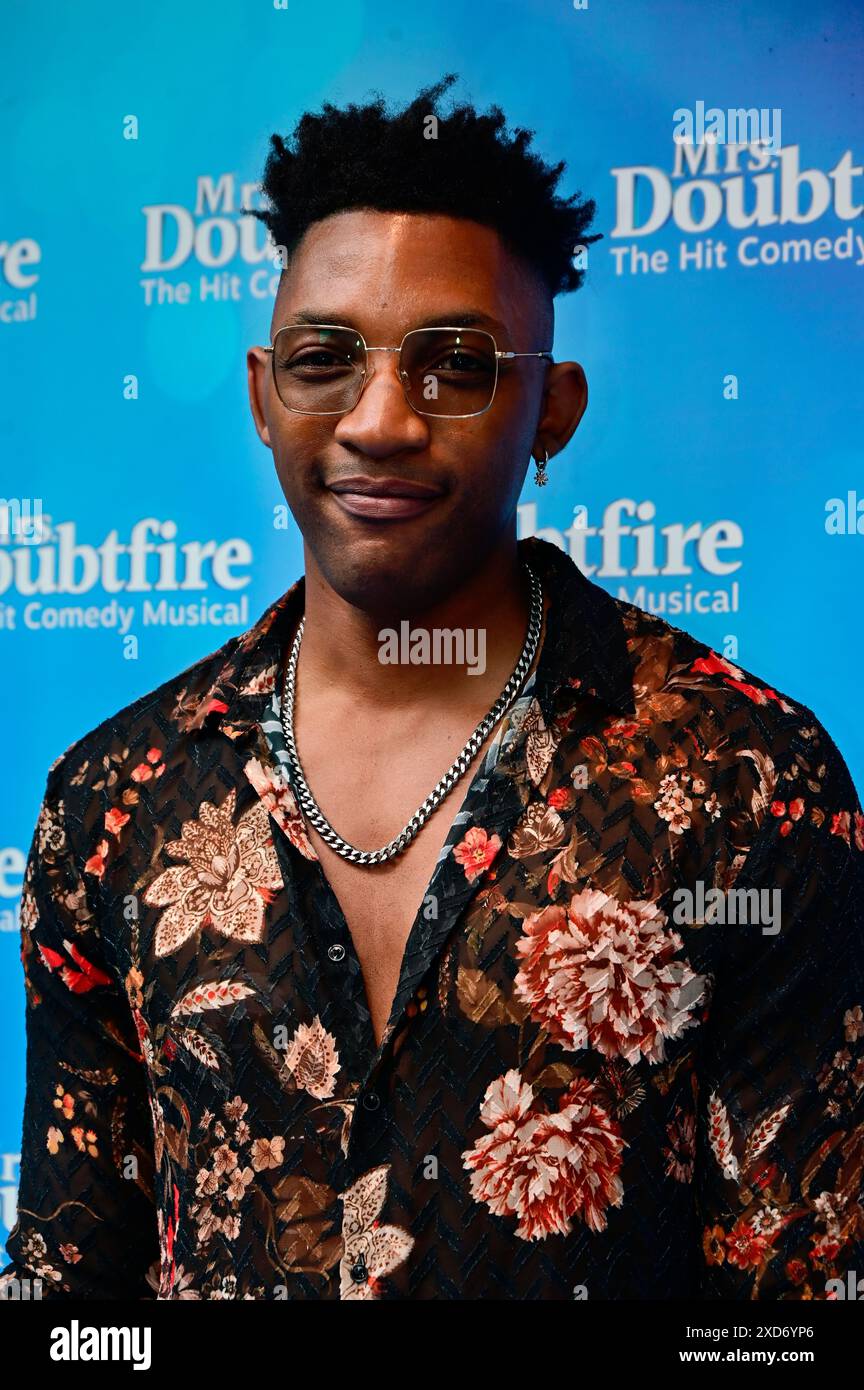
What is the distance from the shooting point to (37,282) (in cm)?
268

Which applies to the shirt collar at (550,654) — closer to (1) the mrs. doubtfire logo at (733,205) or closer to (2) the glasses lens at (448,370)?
(2) the glasses lens at (448,370)

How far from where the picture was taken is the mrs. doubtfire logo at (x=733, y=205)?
7.54ft

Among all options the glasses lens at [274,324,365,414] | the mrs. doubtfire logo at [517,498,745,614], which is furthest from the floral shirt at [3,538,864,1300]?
the mrs. doubtfire logo at [517,498,745,614]

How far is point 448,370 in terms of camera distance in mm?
1672

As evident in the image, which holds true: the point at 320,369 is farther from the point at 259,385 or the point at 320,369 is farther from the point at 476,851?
the point at 476,851

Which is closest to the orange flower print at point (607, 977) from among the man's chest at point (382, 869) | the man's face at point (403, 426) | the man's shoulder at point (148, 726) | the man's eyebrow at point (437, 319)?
the man's chest at point (382, 869)

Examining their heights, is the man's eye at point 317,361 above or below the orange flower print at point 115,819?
above

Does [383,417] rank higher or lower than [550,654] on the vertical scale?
higher

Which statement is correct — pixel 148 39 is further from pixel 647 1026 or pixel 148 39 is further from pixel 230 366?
pixel 647 1026

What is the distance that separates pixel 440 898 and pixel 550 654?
1.02 ft

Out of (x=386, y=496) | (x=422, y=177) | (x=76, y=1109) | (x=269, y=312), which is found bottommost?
(x=76, y=1109)

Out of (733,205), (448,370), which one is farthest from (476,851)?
(733,205)

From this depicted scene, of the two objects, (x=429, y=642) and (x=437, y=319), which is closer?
(x=437, y=319)

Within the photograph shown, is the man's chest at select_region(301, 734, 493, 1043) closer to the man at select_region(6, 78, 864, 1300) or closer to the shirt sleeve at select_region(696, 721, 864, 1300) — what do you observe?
the man at select_region(6, 78, 864, 1300)
